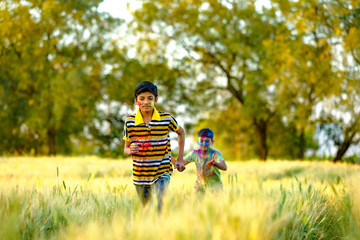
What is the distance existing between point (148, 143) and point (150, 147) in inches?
1.9

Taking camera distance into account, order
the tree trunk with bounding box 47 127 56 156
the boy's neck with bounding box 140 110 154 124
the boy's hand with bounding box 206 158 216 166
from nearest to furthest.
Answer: the boy's neck with bounding box 140 110 154 124 → the boy's hand with bounding box 206 158 216 166 → the tree trunk with bounding box 47 127 56 156

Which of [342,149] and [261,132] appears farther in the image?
[261,132]

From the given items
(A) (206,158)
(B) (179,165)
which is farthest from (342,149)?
(B) (179,165)

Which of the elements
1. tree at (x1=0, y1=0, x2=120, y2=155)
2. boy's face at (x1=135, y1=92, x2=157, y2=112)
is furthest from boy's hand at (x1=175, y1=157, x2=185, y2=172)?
tree at (x1=0, y1=0, x2=120, y2=155)

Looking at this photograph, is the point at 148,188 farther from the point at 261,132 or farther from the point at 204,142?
the point at 261,132

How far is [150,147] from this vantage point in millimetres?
4141

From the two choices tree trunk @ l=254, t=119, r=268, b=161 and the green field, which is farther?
tree trunk @ l=254, t=119, r=268, b=161

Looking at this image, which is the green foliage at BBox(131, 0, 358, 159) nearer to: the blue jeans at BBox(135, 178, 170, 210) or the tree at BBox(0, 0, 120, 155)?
the tree at BBox(0, 0, 120, 155)

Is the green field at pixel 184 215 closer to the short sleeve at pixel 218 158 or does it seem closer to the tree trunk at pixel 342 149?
the short sleeve at pixel 218 158

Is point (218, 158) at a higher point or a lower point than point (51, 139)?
lower

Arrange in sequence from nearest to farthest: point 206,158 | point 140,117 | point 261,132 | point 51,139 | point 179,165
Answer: point 140,117, point 179,165, point 206,158, point 261,132, point 51,139

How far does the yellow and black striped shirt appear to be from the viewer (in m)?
4.14

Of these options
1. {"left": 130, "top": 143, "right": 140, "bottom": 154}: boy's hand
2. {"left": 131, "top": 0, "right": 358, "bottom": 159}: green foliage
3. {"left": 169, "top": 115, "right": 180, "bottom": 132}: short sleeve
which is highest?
{"left": 131, "top": 0, "right": 358, "bottom": 159}: green foliage

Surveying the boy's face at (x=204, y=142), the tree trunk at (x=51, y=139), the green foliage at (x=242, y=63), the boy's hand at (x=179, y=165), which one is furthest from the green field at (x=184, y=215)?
the tree trunk at (x=51, y=139)
